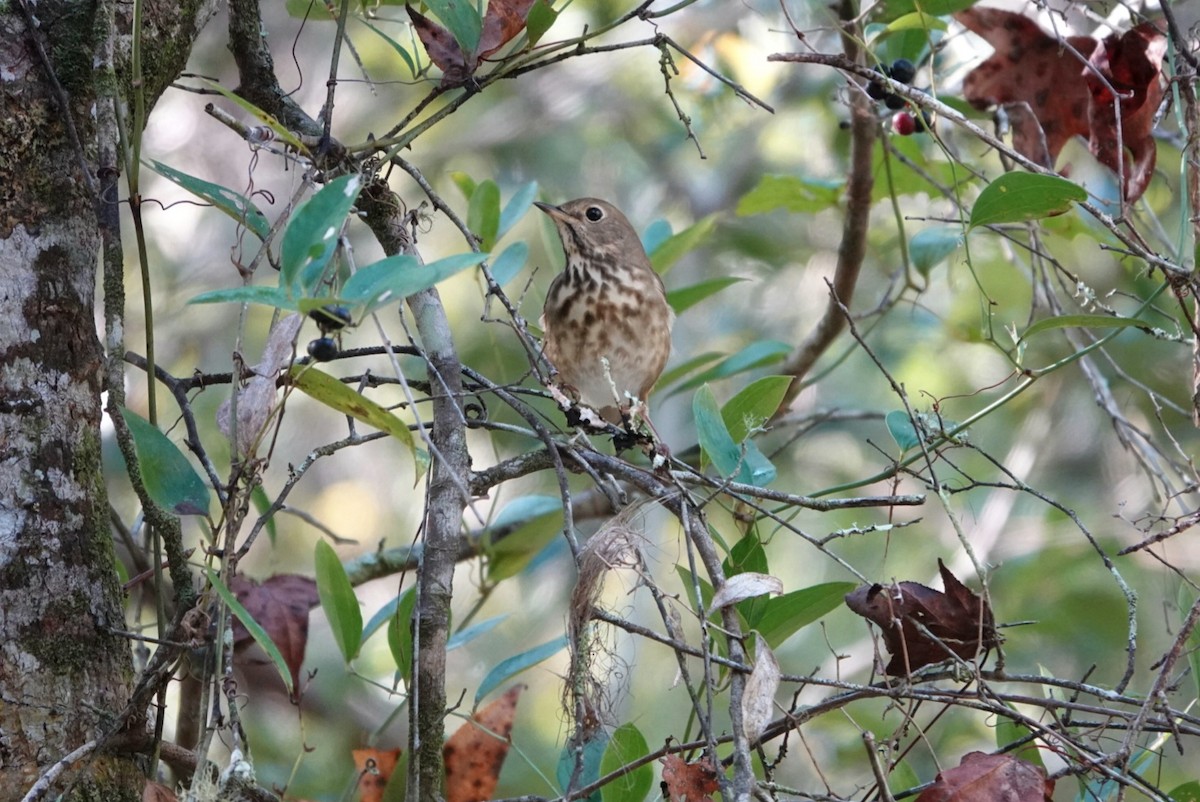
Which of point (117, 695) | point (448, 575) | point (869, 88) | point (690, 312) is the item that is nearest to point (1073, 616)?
point (690, 312)

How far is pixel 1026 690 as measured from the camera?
5.04 meters

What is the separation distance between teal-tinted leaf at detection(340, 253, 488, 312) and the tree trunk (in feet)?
2.41

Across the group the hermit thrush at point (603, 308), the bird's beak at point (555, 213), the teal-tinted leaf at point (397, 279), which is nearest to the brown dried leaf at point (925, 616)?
the teal-tinted leaf at point (397, 279)

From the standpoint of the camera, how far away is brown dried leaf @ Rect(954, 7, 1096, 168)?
10.1ft

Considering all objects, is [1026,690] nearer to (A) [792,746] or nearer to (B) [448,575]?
(A) [792,746]

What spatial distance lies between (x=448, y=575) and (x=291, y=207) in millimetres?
702

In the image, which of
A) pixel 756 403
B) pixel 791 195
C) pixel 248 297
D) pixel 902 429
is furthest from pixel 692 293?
pixel 248 297

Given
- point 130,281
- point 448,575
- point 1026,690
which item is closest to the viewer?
point 448,575

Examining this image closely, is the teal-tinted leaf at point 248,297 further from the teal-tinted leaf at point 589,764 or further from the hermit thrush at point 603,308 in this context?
the hermit thrush at point 603,308

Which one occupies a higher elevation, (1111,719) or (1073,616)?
(1073,616)

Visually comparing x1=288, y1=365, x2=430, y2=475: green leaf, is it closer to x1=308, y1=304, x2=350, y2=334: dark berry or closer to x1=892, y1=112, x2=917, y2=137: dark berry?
x1=308, y1=304, x2=350, y2=334: dark berry

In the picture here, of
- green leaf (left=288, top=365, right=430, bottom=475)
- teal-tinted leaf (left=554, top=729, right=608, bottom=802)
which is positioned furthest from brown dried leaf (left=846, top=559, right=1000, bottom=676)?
green leaf (left=288, top=365, right=430, bottom=475)

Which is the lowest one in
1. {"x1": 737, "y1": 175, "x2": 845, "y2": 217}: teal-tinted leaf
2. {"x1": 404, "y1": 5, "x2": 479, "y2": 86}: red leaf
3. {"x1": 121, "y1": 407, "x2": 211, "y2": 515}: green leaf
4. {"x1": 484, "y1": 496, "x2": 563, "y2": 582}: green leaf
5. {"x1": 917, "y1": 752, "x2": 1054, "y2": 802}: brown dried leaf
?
{"x1": 917, "y1": 752, "x2": 1054, "y2": 802}: brown dried leaf

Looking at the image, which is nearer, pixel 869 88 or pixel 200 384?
pixel 200 384
